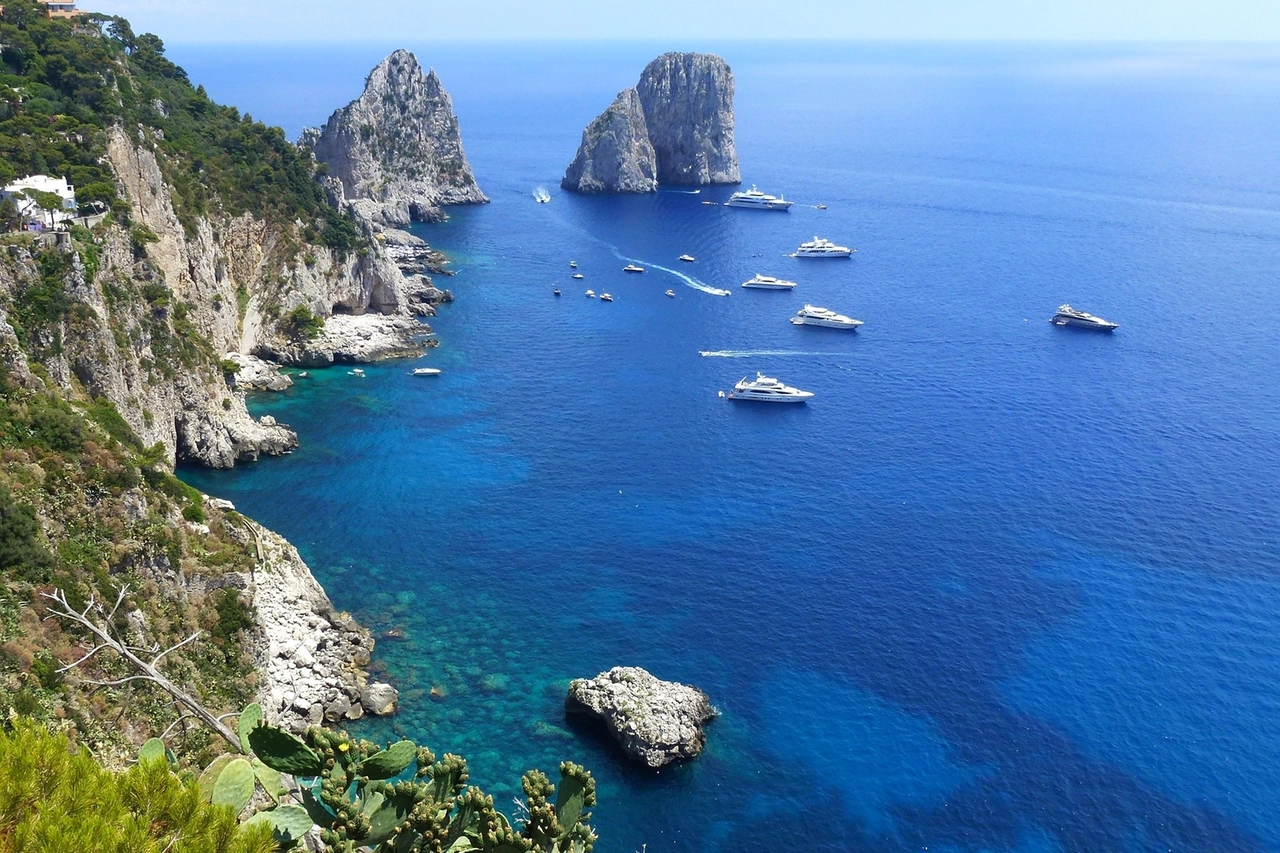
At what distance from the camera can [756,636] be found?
62.8 m

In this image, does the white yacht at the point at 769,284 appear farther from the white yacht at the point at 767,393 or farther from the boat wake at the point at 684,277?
the white yacht at the point at 767,393

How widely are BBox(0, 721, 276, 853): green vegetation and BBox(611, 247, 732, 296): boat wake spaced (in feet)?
418

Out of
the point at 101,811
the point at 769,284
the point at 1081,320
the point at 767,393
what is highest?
the point at 101,811

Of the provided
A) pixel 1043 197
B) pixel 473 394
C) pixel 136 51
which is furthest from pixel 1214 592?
pixel 1043 197

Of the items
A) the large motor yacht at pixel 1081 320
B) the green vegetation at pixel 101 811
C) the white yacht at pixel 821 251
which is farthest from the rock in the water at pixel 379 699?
the white yacht at pixel 821 251

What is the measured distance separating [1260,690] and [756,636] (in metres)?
30.2

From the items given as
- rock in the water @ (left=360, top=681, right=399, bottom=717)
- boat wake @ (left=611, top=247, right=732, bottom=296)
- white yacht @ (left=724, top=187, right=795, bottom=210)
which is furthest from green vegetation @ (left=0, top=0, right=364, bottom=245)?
white yacht @ (left=724, top=187, right=795, bottom=210)

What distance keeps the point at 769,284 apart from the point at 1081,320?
4163 centimetres

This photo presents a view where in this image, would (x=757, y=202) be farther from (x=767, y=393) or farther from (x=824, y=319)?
(x=767, y=393)

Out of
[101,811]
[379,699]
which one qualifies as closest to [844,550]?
[379,699]

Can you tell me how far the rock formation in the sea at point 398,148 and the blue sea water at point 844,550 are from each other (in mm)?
47798

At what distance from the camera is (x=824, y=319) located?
126m

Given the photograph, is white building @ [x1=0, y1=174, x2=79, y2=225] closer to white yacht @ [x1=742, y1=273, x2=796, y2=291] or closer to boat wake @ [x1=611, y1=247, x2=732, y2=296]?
boat wake @ [x1=611, y1=247, x2=732, y2=296]

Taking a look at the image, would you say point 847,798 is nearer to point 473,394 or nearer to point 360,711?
point 360,711
